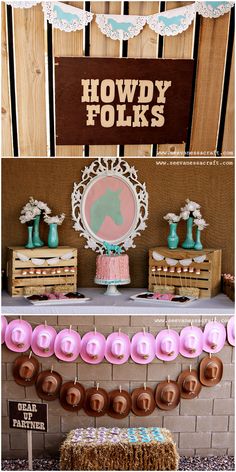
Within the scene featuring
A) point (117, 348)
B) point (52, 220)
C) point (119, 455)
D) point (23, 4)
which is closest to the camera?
point (23, 4)

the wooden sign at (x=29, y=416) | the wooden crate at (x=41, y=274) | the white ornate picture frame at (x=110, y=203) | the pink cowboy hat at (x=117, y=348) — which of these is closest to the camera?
the wooden sign at (x=29, y=416)

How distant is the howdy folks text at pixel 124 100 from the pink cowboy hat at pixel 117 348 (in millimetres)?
822

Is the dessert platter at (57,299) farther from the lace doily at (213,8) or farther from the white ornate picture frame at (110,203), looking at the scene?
the lace doily at (213,8)

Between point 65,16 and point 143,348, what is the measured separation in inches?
49.9

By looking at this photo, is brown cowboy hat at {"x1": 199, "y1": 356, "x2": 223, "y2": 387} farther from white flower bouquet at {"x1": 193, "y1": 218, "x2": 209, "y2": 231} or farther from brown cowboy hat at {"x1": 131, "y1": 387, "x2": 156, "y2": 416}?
white flower bouquet at {"x1": 193, "y1": 218, "x2": 209, "y2": 231}

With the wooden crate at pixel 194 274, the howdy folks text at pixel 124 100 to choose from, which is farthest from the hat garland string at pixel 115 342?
the howdy folks text at pixel 124 100

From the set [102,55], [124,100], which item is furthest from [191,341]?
[102,55]

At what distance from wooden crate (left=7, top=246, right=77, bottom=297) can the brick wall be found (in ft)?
→ 0.63

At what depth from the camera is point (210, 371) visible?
2.25m

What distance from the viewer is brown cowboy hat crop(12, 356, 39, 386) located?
2.24m

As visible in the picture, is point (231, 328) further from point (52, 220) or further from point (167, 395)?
point (52, 220)

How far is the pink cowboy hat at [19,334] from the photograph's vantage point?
2.22 metres

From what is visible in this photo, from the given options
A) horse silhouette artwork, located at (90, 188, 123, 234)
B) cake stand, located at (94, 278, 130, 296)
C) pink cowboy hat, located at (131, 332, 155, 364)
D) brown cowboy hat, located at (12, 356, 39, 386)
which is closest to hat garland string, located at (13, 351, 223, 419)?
brown cowboy hat, located at (12, 356, 39, 386)

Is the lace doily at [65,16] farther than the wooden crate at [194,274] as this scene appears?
No
